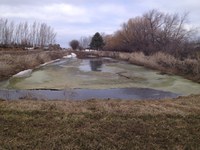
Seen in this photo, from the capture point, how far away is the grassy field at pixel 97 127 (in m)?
4.88

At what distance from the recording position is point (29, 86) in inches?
566

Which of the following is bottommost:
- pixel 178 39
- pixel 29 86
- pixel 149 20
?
pixel 29 86

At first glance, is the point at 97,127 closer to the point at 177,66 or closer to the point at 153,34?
the point at 177,66

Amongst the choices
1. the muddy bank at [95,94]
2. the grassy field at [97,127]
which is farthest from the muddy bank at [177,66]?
the grassy field at [97,127]

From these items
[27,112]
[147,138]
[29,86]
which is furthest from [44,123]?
[29,86]

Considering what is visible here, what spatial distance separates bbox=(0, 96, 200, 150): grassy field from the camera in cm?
488

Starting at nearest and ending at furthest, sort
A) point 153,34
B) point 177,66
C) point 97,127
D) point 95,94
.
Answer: point 97,127 → point 95,94 → point 177,66 → point 153,34

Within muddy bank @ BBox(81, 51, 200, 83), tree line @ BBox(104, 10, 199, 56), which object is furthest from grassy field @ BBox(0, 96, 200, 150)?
tree line @ BBox(104, 10, 199, 56)

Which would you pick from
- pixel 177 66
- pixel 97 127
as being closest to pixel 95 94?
pixel 97 127

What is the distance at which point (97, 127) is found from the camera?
5.75 m

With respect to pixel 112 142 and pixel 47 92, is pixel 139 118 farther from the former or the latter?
pixel 47 92

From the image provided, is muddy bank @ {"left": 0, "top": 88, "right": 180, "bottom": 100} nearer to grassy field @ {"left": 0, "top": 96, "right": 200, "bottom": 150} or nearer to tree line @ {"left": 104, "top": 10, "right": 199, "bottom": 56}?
grassy field @ {"left": 0, "top": 96, "right": 200, "bottom": 150}

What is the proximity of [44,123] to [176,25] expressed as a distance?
4422cm

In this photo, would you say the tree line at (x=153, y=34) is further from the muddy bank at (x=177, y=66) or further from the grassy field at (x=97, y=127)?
the grassy field at (x=97, y=127)
